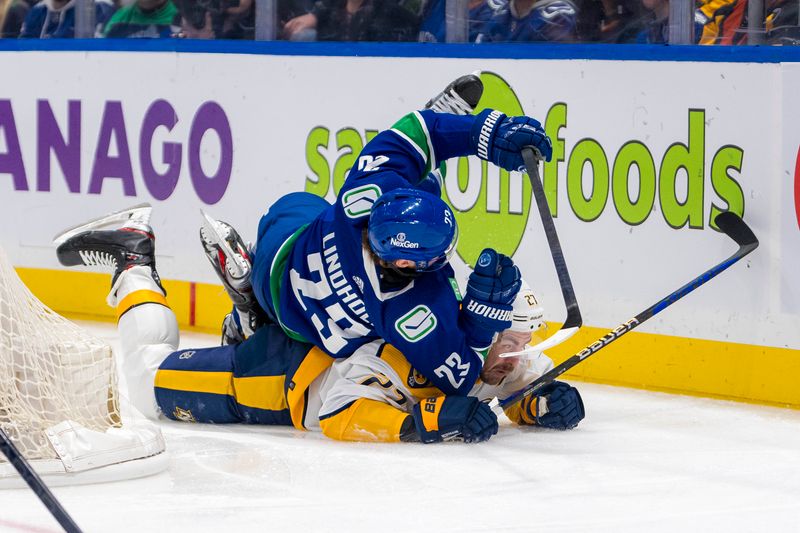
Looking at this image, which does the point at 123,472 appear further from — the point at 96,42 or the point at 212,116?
the point at 96,42

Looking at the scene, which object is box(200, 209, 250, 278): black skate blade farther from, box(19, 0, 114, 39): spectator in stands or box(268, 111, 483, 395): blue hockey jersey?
box(19, 0, 114, 39): spectator in stands

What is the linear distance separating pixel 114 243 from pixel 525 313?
142 centimetres

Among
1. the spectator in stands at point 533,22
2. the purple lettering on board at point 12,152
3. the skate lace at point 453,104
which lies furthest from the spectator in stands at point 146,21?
the skate lace at point 453,104

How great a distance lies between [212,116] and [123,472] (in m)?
2.31

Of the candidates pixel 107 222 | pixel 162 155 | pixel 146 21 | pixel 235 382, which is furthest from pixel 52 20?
pixel 235 382

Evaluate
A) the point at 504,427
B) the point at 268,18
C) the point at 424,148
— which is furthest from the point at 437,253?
the point at 268,18

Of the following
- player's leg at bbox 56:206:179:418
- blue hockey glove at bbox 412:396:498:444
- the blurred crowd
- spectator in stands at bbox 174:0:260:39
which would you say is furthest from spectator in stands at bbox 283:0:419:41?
blue hockey glove at bbox 412:396:498:444

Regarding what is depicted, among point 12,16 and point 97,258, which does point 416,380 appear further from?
point 12,16

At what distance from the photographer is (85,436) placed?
319cm

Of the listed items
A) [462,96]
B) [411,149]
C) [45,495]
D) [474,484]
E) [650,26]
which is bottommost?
[474,484]

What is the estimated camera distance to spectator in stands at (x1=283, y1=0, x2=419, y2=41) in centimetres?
481

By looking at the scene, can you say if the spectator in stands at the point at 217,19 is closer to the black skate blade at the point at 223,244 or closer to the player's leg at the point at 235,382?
the black skate blade at the point at 223,244

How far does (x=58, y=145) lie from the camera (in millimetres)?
5645

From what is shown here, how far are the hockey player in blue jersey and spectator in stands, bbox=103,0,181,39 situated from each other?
1.87m
